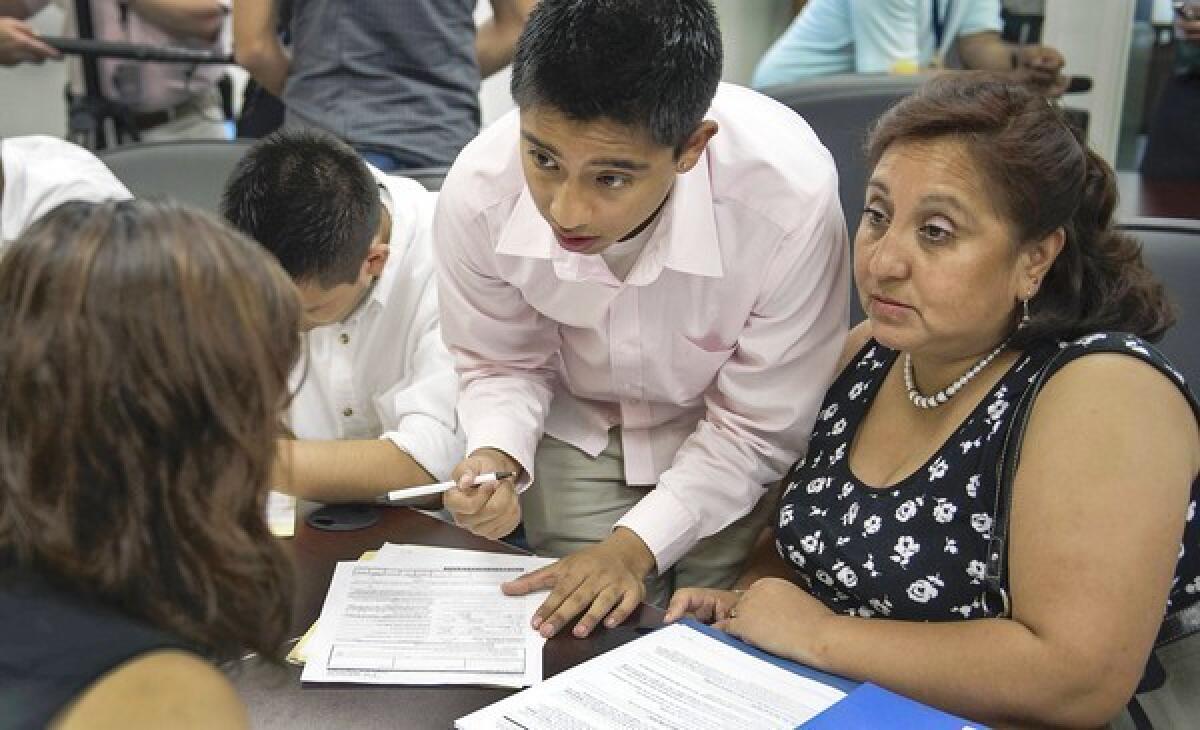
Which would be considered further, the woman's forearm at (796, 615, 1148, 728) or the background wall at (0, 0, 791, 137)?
the background wall at (0, 0, 791, 137)

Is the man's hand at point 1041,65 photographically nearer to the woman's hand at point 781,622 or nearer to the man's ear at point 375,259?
the man's ear at point 375,259

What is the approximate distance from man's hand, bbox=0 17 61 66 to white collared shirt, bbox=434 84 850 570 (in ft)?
5.63

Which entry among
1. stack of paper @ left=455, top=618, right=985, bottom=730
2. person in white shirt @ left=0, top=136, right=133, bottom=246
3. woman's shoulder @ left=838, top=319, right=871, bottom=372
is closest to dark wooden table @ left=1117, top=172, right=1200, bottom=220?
woman's shoulder @ left=838, top=319, right=871, bottom=372

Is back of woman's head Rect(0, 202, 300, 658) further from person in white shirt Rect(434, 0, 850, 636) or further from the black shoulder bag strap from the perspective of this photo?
the black shoulder bag strap

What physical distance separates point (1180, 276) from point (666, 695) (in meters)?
0.92

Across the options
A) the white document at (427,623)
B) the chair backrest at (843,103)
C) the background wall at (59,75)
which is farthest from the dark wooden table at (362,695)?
the background wall at (59,75)

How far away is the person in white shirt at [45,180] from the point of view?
6.39 ft

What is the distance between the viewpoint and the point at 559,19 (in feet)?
4.37

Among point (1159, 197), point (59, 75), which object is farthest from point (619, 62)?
point (59, 75)

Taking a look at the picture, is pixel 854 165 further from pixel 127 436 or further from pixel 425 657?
pixel 127 436

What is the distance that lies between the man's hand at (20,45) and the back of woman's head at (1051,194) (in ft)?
7.50

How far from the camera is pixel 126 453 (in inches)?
28.0

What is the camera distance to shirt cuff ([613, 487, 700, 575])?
5.02ft

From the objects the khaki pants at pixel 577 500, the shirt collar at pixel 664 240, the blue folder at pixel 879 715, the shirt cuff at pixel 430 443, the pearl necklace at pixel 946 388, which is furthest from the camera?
the khaki pants at pixel 577 500
